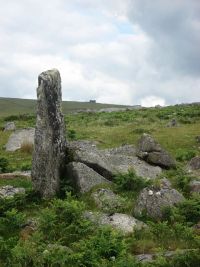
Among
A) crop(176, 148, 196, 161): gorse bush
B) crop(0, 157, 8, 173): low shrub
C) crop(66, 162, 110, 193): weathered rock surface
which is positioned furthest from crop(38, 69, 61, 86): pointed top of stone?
crop(176, 148, 196, 161): gorse bush

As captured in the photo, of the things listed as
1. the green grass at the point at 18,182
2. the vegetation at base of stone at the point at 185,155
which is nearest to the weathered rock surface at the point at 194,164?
the vegetation at base of stone at the point at 185,155

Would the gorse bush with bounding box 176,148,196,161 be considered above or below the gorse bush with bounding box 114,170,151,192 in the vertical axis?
above

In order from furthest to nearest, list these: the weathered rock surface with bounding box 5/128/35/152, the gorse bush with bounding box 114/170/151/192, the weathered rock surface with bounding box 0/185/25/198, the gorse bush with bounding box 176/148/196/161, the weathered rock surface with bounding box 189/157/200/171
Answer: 1. the weathered rock surface with bounding box 5/128/35/152
2. the gorse bush with bounding box 176/148/196/161
3. the weathered rock surface with bounding box 189/157/200/171
4. the gorse bush with bounding box 114/170/151/192
5. the weathered rock surface with bounding box 0/185/25/198

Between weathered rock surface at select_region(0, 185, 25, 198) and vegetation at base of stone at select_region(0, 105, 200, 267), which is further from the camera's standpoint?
weathered rock surface at select_region(0, 185, 25, 198)

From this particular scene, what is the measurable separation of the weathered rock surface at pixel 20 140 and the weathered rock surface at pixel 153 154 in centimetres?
896

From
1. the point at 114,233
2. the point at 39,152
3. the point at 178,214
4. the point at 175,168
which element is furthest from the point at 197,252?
the point at 175,168

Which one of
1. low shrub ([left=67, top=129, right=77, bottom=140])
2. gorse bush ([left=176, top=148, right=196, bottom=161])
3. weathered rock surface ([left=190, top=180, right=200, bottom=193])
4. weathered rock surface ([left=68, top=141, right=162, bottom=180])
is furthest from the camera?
low shrub ([left=67, top=129, right=77, bottom=140])

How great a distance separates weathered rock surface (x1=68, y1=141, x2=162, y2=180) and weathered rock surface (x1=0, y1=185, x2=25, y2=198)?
8.21 ft

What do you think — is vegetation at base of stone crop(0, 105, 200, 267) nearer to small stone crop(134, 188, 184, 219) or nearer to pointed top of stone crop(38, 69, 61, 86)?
small stone crop(134, 188, 184, 219)

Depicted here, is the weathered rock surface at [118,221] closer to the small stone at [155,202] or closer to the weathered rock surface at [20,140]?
the small stone at [155,202]

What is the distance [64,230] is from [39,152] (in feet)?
16.6

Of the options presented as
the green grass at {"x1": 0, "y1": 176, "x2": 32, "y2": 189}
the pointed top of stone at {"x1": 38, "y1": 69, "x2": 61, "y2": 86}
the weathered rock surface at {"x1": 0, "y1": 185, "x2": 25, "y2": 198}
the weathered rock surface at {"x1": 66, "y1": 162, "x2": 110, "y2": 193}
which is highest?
the pointed top of stone at {"x1": 38, "y1": 69, "x2": 61, "y2": 86}

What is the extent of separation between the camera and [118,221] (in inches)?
671

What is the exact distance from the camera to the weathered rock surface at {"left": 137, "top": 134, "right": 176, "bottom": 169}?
24969 mm
